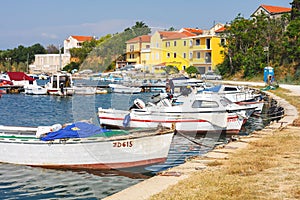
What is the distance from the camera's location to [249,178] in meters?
9.74

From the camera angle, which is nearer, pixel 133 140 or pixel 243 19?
pixel 133 140

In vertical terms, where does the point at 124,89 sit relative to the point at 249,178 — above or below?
above

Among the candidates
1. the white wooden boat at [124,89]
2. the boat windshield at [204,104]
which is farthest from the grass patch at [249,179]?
the white wooden boat at [124,89]

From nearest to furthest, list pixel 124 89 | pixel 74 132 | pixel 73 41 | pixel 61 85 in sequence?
pixel 74 132, pixel 61 85, pixel 124 89, pixel 73 41

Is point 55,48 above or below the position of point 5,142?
above

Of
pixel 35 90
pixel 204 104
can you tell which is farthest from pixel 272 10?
pixel 204 104

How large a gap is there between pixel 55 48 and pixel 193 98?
5312 inches

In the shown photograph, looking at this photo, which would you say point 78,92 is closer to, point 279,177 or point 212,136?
point 212,136

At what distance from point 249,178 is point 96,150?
6246 mm

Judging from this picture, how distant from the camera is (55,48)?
5979 inches

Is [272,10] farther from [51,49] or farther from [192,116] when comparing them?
[51,49]

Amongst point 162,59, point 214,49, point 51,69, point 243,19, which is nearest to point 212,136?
point 162,59

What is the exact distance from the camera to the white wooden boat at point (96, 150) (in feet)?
47.3

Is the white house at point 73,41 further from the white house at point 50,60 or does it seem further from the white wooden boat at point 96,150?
the white wooden boat at point 96,150
